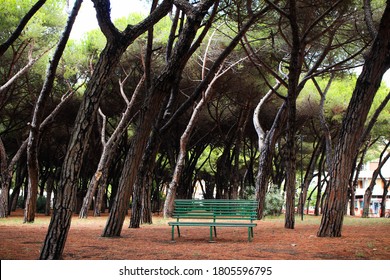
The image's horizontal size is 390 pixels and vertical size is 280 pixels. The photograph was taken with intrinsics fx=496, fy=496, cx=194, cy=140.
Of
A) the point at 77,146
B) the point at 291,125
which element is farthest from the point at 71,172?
the point at 291,125

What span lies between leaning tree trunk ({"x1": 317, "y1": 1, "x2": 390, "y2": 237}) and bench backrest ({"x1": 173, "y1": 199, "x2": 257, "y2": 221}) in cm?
141

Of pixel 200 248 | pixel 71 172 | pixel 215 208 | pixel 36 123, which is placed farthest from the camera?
pixel 36 123

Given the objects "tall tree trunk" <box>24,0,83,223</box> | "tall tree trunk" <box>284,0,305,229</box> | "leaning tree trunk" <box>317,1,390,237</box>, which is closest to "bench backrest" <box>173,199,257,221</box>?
"leaning tree trunk" <box>317,1,390,237</box>

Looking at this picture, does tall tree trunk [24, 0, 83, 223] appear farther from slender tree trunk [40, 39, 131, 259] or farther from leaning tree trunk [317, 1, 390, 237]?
leaning tree trunk [317, 1, 390, 237]

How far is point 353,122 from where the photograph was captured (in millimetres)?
8492

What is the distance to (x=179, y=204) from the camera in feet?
29.1

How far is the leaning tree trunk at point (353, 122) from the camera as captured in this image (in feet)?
27.3

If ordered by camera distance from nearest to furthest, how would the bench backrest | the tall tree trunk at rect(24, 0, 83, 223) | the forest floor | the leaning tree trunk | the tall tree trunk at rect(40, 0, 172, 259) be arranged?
the tall tree trunk at rect(40, 0, 172, 259)
the forest floor
the leaning tree trunk
the bench backrest
the tall tree trunk at rect(24, 0, 83, 223)

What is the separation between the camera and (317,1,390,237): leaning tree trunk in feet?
27.3

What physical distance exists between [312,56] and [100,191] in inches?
363

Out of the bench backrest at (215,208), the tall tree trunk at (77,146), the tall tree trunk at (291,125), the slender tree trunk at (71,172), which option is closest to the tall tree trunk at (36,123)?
the tall tree trunk at (77,146)

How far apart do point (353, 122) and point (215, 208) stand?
2.81 m

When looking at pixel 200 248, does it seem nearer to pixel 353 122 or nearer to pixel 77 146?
pixel 77 146

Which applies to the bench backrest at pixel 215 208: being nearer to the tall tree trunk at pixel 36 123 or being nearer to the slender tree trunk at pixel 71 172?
the slender tree trunk at pixel 71 172
